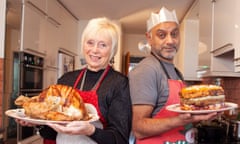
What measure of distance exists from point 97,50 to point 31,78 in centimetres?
165

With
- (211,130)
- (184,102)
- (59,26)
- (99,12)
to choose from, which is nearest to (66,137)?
(184,102)

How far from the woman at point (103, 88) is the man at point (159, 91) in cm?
8

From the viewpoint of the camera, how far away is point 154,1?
3486 mm

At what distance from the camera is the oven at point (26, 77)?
237 cm

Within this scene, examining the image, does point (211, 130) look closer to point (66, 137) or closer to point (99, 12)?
point (66, 137)

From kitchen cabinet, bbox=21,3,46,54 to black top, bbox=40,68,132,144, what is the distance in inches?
58.0

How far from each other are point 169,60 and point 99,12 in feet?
9.73

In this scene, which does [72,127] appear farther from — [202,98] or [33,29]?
[33,29]

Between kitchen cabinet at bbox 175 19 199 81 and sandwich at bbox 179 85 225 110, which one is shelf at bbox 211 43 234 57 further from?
kitchen cabinet at bbox 175 19 199 81

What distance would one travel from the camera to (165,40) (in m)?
1.26

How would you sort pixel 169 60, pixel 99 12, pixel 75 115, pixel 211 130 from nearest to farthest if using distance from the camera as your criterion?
pixel 75 115 → pixel 169 60 → pixel 211 130 → pixel 99 12

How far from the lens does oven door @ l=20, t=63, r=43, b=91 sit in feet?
8.00

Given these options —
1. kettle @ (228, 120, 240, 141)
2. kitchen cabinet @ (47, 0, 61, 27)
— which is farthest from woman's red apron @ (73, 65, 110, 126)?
kitchen cabinet @ (47, 0, 61, 27)

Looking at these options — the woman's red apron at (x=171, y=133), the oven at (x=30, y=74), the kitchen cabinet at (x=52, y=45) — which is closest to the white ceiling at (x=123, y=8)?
the kitchen cabinet at (x=52, y=45)
